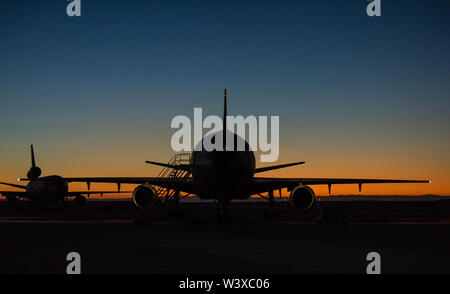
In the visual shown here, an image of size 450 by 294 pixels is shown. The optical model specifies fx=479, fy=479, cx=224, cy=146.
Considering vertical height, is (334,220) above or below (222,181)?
below

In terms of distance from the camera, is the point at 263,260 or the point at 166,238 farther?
the point at 166,238

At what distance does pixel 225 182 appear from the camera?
28.3 metres

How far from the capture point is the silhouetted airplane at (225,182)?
1112 inches

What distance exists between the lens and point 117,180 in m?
34.5

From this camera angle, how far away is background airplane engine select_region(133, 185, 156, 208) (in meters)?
29.6

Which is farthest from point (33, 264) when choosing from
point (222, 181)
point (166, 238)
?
point (222, 181)

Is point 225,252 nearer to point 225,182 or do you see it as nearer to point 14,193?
point 225,182

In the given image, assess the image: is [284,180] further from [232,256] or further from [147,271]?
[147,271]

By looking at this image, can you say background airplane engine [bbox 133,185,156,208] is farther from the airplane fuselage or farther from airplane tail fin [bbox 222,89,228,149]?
airplane tail fin [bbox 222,89,228,149]

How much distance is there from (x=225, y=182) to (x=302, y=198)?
526 cm

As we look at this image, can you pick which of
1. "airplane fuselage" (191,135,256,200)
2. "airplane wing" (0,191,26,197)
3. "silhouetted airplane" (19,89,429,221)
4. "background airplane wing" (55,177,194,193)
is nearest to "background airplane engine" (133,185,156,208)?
"silhouetted airplane" (19,89,429,221)
